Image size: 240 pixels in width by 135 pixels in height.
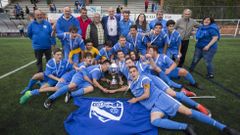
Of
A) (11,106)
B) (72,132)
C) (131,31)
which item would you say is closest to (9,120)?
(11,106)

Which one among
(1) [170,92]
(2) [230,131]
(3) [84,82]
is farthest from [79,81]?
(2) [230,131]

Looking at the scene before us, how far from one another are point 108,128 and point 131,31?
353 centimetres

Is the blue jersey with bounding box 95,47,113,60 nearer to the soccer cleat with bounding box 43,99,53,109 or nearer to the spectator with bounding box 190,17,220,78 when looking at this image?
the soccer cleat with bounding box 43,99,53,109

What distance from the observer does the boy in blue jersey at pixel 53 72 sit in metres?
5.37

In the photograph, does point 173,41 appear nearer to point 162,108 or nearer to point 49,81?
point 162,108

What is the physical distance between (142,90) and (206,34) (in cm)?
328

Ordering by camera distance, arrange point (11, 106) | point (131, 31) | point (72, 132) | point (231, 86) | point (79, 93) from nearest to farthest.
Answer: point (72, 132)
point (11, 106)
point (79, 93)
point (231, 86)
point (131, 31)

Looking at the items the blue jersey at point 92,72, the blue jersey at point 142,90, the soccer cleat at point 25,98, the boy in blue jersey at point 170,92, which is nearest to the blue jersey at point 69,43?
the blue jersey at point 92,72

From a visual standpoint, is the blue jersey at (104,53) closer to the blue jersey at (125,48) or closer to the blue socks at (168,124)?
the blue jersey at (125,48)

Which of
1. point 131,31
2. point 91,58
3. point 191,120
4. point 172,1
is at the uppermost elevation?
point 172,1

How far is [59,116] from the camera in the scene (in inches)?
167

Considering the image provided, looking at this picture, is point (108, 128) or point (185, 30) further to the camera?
point (185, 30)

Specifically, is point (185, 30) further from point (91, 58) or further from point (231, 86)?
point (91, 58)

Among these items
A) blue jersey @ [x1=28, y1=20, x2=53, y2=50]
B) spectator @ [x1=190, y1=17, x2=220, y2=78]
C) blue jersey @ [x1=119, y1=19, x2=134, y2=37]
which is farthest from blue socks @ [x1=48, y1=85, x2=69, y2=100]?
spectator @ [x1=190, y1=17, x2=220, y2=78]
